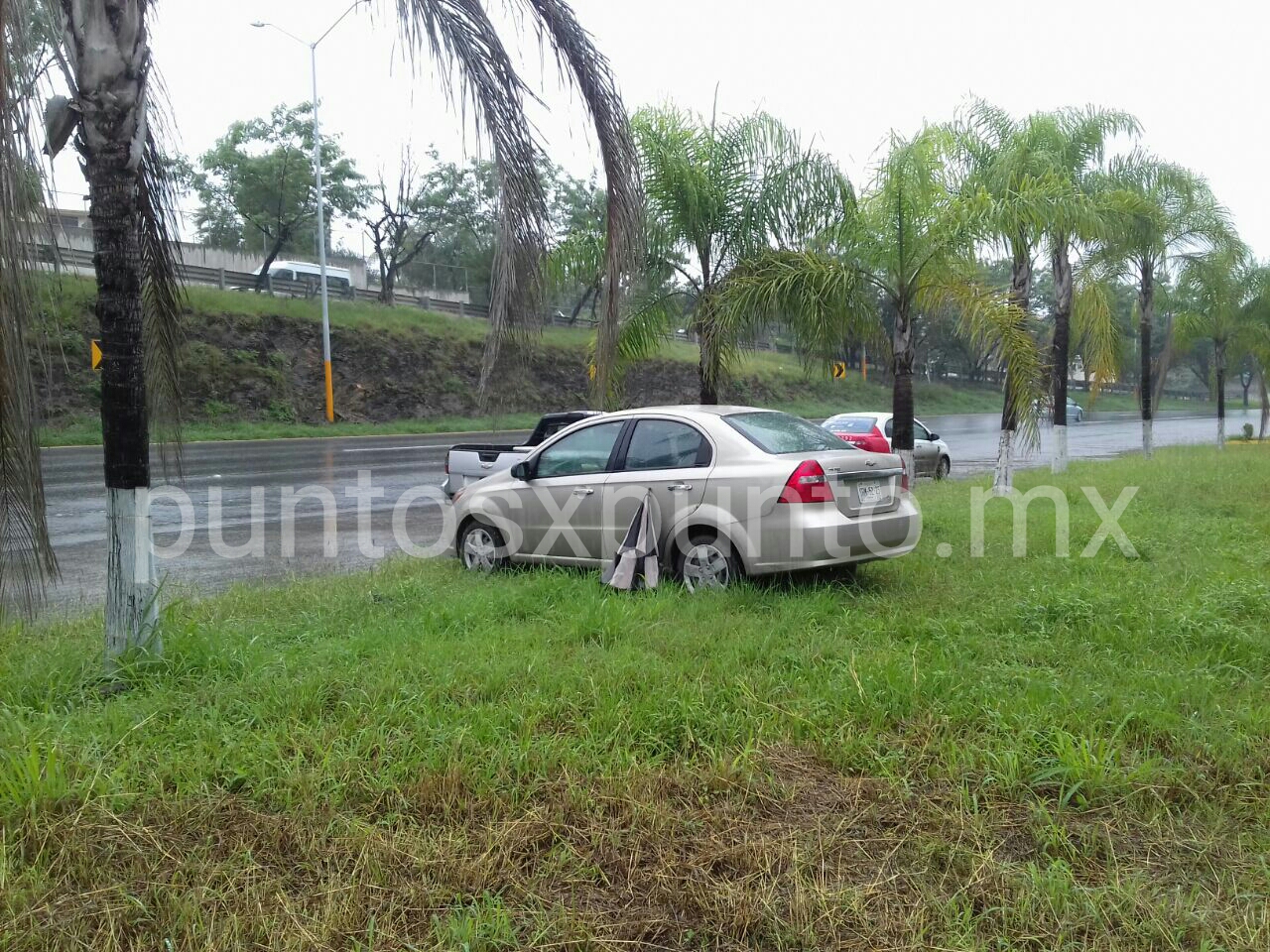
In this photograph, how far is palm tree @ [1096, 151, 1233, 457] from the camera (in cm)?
1593

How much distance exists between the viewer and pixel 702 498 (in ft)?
21.9

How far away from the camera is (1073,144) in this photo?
51.8ft

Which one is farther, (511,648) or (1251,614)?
(1251,614)

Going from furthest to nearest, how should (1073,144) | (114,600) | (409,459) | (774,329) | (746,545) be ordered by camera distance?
(409,459) < (1073,144) < (774,329) < (746,545) < (114,600)

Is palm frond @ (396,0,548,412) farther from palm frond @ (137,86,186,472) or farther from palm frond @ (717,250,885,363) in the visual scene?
palm frond @ (717,250,885,363)

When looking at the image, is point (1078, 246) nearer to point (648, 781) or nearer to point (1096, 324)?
point (1096, 324)

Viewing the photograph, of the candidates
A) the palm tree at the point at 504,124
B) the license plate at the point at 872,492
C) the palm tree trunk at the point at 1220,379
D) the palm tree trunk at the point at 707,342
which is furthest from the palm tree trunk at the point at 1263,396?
the palm tree at the point at 504,124

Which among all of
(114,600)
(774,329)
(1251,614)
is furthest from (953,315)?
(114,600)

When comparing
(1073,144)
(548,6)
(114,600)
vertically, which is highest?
(1073,144)

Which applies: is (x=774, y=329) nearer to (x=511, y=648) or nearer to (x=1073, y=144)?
(x=511, y=648)

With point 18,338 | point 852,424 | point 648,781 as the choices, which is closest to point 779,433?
point 648,781

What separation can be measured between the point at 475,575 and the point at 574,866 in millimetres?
4720

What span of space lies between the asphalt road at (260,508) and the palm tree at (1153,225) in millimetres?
4557

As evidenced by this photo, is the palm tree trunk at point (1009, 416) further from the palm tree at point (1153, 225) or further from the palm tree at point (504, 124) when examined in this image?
the palm tree at point (504, 124)
